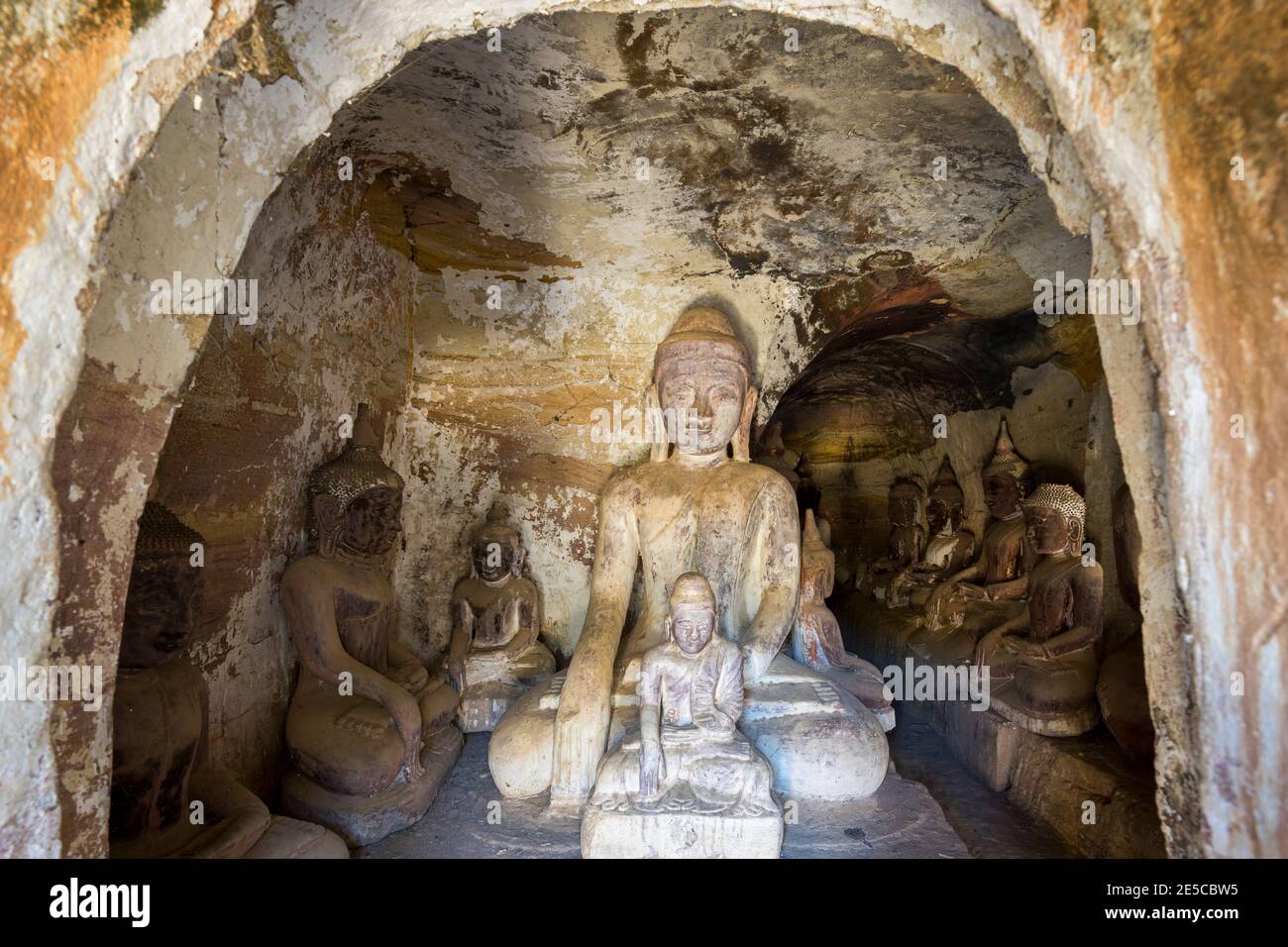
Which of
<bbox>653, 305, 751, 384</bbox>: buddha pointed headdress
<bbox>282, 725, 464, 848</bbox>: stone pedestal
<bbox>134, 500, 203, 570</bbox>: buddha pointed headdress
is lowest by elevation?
<bbox>282, 725, 464, 848</bbox>: stone pedestal

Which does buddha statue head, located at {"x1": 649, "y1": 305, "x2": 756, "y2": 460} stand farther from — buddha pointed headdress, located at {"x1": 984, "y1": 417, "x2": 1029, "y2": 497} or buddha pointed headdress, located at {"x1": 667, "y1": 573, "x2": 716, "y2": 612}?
buddha pointed headdress, located at {"x1": 984, "y1": 417, "x2": 1029, "y2": 497}

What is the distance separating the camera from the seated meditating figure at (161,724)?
207 cm

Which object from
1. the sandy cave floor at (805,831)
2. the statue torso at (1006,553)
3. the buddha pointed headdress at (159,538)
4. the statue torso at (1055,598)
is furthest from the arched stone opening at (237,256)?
the statue torso at (1006,553)

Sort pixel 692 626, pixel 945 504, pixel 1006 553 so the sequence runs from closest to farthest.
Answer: pixel 692 626, pixel 1006 553, pixel 945 504

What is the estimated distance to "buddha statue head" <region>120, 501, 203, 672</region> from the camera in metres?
2.07

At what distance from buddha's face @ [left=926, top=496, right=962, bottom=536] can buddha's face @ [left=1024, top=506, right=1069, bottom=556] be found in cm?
274

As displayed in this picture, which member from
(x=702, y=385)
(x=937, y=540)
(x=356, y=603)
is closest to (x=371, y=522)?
(x=356, y=603)

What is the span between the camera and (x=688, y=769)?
102 inches

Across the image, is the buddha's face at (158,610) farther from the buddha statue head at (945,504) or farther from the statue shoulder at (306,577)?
the buddha statue head at (945,504)

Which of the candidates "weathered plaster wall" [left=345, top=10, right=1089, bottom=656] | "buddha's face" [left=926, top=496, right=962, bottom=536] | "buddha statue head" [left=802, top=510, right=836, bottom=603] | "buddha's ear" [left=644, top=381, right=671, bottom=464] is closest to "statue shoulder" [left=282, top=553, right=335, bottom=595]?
"weathered plaster wall" [left=345, top=10, right=1089, bottom=656]

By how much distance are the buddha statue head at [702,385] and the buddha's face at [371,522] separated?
1.56 meters

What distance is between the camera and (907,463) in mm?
8617

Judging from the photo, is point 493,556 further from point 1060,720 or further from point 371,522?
point 1060,720

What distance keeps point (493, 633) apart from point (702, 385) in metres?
2.00
